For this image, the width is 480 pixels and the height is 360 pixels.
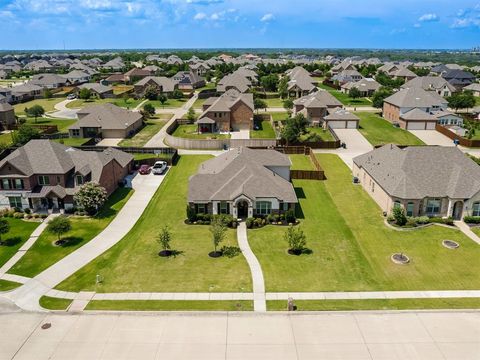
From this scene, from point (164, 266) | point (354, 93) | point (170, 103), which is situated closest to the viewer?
point (164, 266)

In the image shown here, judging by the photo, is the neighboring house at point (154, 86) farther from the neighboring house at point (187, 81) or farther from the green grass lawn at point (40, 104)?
the green grass lawn at point (40, 104)

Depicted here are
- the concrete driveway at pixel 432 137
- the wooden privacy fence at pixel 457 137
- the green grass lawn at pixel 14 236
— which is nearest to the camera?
the green grass lawn at pixel 14 236

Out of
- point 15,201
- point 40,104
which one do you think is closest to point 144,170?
point 15,201

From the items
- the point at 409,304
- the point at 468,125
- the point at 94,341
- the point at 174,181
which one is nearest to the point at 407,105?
the point at 468,125

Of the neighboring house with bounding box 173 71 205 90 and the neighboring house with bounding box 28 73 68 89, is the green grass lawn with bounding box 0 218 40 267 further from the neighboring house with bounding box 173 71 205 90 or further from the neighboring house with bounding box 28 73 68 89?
the neighboring house with bounding box 28 73 68 89

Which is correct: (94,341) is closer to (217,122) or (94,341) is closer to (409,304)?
(409,304)

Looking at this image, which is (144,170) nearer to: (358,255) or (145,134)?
(145,134)

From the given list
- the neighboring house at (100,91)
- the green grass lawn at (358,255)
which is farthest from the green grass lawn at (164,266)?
the neighboring house at (100,91)
